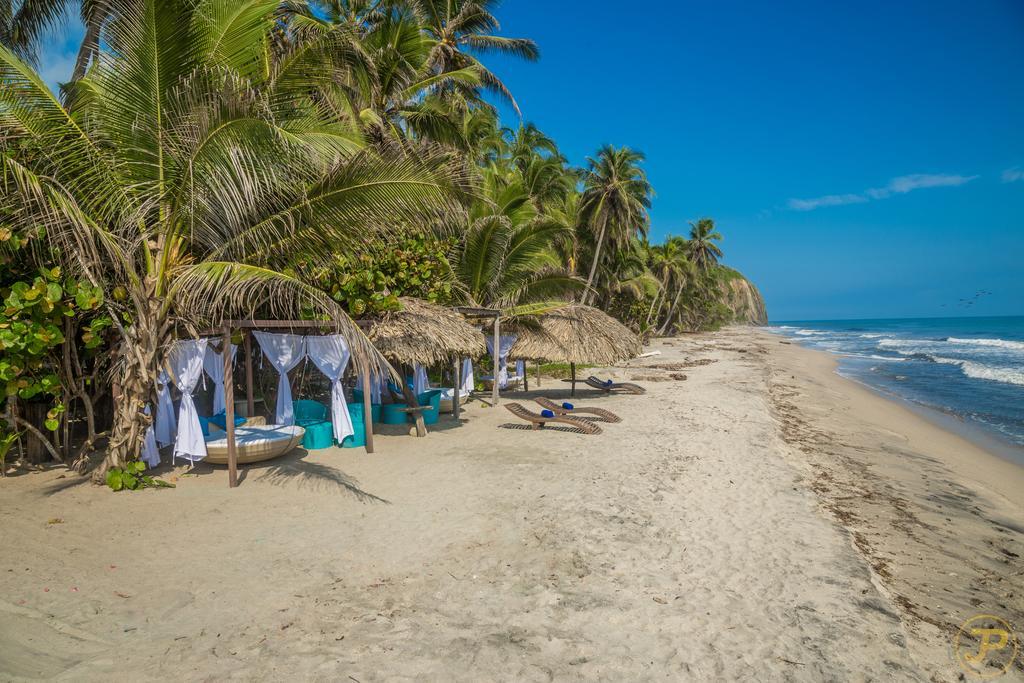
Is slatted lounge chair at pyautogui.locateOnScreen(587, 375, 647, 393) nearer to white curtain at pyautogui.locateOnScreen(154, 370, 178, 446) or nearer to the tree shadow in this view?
the tree shadow

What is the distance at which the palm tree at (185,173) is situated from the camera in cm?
474

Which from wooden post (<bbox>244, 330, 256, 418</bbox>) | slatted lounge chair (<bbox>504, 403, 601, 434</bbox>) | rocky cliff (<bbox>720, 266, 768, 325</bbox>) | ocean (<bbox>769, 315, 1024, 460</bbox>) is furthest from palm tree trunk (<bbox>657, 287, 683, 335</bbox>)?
rocky cliff (<bbox>720, 266, 768, 325</bbox>)

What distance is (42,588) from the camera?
3.77 metres

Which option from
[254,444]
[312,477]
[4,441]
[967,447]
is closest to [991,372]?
[967,447]

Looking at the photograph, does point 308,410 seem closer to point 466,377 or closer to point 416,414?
point 416,414

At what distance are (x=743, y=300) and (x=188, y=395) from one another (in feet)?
379

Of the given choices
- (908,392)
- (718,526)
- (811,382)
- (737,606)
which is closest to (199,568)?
(737,606)

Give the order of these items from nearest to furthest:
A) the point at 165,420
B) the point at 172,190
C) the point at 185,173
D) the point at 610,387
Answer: the point at 185,173 < the point at 172,190 < the point at 165,420 < the point at 610,387

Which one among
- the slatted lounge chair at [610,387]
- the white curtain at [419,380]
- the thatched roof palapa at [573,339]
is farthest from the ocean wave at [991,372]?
the white curtain at [419,380]

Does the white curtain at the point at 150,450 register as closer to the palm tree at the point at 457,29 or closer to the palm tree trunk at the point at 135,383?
the palm tree trunk at the point at 135,383

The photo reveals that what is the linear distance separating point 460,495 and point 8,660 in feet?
12.7

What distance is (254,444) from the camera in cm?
662

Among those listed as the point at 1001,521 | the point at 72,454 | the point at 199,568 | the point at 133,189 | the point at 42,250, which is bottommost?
the point at 1001,521

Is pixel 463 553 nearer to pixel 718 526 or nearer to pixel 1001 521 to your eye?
pixel 718 526
